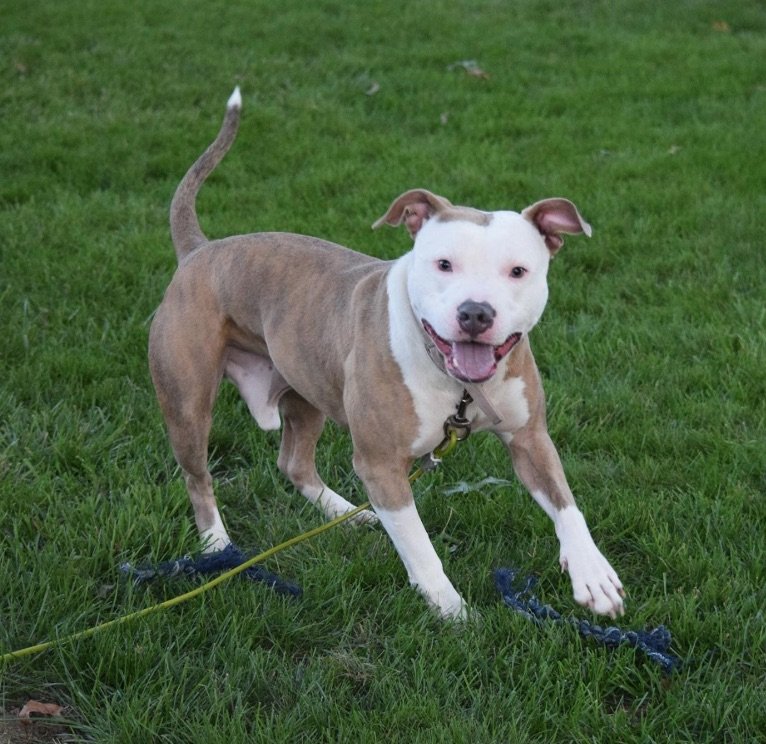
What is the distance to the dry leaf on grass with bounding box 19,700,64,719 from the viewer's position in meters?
2.95

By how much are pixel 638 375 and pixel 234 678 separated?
2.57 meters

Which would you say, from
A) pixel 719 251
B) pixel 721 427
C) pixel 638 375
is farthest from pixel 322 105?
pixel 721 427

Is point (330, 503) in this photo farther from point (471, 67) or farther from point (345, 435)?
point (471, 67)

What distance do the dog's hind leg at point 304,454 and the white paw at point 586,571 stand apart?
0.95 metres

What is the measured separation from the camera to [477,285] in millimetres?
3092

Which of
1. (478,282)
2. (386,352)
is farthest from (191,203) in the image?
(478,282)

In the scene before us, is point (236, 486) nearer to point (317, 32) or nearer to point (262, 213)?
point (262, 213)

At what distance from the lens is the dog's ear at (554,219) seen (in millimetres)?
3336

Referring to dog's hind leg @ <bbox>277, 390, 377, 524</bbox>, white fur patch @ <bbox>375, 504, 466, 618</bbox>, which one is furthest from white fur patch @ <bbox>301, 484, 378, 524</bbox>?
white fur patch @ <bbox>375, 504, 466, 618</bbox>

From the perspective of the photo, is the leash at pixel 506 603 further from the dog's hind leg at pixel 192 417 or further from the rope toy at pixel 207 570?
the dog's hind leg at pixel 192 417

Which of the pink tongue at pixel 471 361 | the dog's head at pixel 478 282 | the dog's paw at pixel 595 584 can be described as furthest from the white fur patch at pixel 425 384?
the dog's paw at pixel 595 584

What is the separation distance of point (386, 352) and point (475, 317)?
49cm

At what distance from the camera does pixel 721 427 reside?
14.6ft

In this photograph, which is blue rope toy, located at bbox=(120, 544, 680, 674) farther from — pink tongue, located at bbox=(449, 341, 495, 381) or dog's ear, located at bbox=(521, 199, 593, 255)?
dog's ear, located at bbox=(521, 199, 593, 255)
